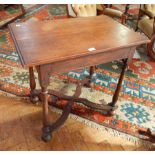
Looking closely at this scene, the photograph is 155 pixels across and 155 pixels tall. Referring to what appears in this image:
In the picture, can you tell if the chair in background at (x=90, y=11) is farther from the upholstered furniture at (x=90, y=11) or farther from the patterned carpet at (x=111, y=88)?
the patterned carpet at (x=111, y=88)

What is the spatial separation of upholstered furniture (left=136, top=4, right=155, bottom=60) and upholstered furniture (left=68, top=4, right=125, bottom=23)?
16.2 inches

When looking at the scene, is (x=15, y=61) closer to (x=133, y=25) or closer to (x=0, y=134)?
(x=0, y=134)

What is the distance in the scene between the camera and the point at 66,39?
4.16 ft

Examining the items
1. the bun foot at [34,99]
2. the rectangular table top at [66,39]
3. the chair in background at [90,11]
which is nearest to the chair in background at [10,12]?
the chair in background at [90,11]

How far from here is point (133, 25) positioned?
3.61 meters

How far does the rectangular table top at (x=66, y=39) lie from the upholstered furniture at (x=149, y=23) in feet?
3.95

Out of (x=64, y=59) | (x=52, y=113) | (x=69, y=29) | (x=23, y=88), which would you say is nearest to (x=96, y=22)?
(x=69, y=29)

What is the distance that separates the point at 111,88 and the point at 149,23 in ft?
4.12

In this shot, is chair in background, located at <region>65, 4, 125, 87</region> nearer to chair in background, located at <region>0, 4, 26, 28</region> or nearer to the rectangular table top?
the rectangular table top

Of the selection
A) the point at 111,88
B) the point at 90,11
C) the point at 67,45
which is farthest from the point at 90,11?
the point at 67,45

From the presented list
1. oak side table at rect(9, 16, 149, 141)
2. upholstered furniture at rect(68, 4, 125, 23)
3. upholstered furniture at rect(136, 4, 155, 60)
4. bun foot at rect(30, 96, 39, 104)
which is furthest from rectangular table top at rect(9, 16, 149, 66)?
upholstered furniture at rect(136, 4, 155, 60)

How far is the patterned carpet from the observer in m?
1.72

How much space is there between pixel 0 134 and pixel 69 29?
3.36ft
